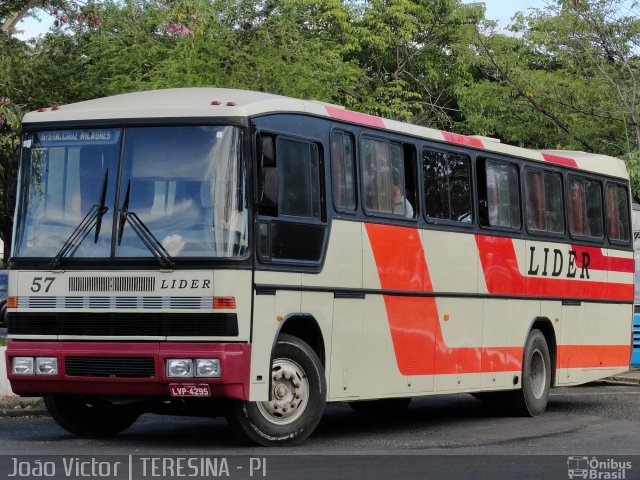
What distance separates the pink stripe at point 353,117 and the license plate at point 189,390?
3221 mm

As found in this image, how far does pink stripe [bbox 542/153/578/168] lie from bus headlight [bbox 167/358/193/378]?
26.1 feet

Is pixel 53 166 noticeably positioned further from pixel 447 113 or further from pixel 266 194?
pixel 447 113

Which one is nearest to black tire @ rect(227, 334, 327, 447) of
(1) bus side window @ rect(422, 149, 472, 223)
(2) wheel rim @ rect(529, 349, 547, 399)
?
(1) bus side window @ rect(422, 149, 472, 223)

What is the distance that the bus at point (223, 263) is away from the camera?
12625 millimetres

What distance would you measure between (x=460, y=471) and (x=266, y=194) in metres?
3.01

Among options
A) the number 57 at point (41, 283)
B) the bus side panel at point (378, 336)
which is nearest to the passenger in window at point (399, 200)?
the bus side panel at point (378, 336)

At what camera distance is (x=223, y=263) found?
12555mm

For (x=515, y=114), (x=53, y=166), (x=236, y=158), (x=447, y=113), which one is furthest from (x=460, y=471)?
(x=447, y=113)

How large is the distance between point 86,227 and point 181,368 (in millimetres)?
1554

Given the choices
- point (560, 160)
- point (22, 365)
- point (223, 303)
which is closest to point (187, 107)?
point (223, 303)

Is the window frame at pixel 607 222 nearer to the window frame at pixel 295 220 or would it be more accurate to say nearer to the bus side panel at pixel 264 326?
the window frame at pixel 295 220

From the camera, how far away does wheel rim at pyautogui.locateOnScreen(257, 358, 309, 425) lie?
517 inches

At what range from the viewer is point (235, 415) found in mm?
12883

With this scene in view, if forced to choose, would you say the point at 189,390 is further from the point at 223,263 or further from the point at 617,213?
the point at 617,213
